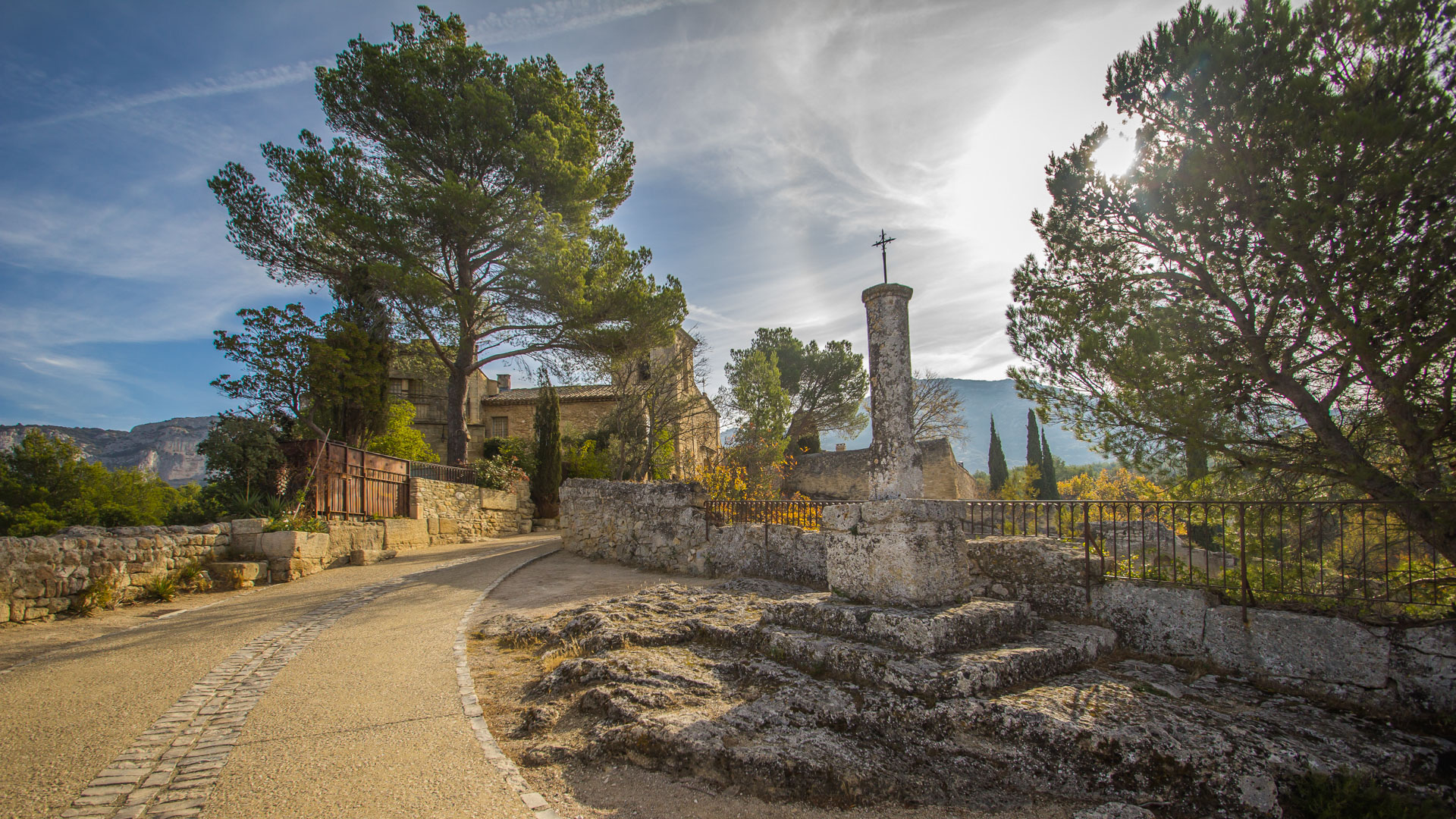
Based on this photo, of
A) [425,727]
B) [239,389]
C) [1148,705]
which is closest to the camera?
[1148,705]

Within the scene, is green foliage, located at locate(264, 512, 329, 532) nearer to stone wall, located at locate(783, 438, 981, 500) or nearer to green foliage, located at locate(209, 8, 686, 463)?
green foliage, located at locate(209, 8, 686, 463)

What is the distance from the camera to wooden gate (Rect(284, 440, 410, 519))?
1241 centimetres

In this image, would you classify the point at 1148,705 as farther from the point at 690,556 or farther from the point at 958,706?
the point at 690,556

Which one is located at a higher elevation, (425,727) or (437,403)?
(437,403)

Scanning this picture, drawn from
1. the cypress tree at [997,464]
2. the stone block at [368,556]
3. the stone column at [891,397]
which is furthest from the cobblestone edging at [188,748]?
the cypress tree at [997,464]

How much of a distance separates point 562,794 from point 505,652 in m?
3.23

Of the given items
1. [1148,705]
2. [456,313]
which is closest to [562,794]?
[1148,705]

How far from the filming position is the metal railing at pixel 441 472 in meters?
16.5

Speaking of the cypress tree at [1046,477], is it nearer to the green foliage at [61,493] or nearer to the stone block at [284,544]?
the stone block at [284,544]

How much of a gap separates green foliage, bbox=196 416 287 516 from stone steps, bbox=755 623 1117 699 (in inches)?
431

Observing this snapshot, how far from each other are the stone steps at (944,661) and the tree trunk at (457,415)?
16.1 metres

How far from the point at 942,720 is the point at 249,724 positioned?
4941 mm

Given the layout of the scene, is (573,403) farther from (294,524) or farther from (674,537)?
(674,537)

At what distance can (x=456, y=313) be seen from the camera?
18.7m
